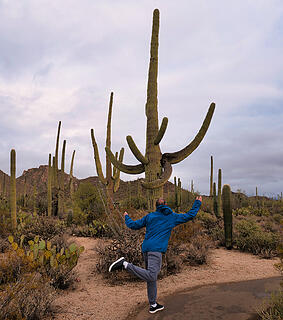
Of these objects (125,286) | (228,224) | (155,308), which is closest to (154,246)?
(155,308)

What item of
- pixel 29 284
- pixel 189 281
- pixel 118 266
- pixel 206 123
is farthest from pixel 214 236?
pixel 29 284

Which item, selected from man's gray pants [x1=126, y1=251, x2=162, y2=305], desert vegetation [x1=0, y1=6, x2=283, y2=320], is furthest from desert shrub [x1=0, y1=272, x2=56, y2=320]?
man's gray pants [x1=126, y1=251, x2=162, y2=305]

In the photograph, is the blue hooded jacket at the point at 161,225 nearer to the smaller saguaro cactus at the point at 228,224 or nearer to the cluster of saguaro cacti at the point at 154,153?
the cluster of saguaro cacti at the point at 154,153

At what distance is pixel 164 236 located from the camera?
4.86 m

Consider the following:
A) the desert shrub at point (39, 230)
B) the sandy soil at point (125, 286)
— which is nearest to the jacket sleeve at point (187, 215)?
the sandy soil at point (125, 286)

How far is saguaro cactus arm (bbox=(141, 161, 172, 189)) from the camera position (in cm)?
713

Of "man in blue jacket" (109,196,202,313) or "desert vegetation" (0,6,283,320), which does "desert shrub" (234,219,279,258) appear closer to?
"desert vegetation" (0,6,283,320)

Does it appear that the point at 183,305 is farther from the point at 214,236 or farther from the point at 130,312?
the point at 214,236

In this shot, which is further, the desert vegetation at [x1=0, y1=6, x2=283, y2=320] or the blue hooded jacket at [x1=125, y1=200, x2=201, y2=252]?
the blue hooded jacket at [x1=125, y1=200, x2=201, y2=252]

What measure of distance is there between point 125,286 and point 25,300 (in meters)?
2.78

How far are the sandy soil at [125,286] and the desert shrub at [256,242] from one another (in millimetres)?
466

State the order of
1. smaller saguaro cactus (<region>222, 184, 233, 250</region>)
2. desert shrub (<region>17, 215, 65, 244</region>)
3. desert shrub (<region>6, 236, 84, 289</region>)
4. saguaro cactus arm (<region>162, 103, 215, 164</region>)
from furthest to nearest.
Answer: smaller saguaro cactus (<region>222, 184, 233, 250</region>), desert shrub (<region>17, 215, 65, 244</region>), saguaro cactus arm (<region>162, 103, 215, 164</region>), desert shrub (<region>6, 236, 84, 289</region>)

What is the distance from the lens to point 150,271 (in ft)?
15.2

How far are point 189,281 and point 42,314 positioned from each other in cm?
358
